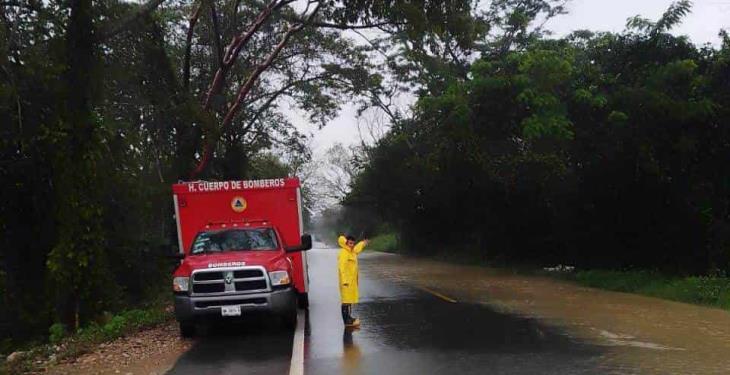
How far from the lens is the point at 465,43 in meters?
14.9

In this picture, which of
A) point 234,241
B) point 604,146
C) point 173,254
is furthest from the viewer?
point 604,146

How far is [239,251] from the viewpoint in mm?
12453

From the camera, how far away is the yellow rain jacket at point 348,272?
11930 mm

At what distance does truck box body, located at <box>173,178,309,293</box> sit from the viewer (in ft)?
48.2

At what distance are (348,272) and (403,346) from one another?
7.16 feet

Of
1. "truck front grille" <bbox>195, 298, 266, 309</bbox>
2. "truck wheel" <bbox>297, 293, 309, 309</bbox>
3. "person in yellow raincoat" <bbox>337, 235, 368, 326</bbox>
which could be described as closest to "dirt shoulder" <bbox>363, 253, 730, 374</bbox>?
"person in yellow raincoat" <bbox>337, 235, 368, 326</bbox>

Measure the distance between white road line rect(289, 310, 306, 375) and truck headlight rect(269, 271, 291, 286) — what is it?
901mm

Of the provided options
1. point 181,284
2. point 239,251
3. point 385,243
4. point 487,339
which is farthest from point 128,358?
point 385,243

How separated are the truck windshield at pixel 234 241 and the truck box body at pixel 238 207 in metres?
1.51

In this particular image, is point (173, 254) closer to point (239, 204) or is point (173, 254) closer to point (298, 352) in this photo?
point (239, 204)

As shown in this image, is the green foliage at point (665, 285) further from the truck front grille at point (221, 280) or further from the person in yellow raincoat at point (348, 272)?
the truck front grille at point (221, 280)

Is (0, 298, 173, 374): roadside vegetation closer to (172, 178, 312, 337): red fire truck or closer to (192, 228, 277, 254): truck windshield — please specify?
(172, 178, 312, 337): red fire truck

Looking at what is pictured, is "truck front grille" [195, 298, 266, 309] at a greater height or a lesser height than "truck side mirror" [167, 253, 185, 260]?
lesser

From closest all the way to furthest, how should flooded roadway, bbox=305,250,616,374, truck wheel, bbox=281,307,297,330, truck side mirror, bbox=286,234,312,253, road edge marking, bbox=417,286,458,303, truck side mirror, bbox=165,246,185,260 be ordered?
1. flooded roadway, bbox=305,250,616,374
2. truck wheel, bbox=281,307,297,330
3. truck side mirror, bbox=286,234,312,253
4. truck side mirror, bbox=165,246,185,260
5. road edge marking, bbox=417,286,458,303
